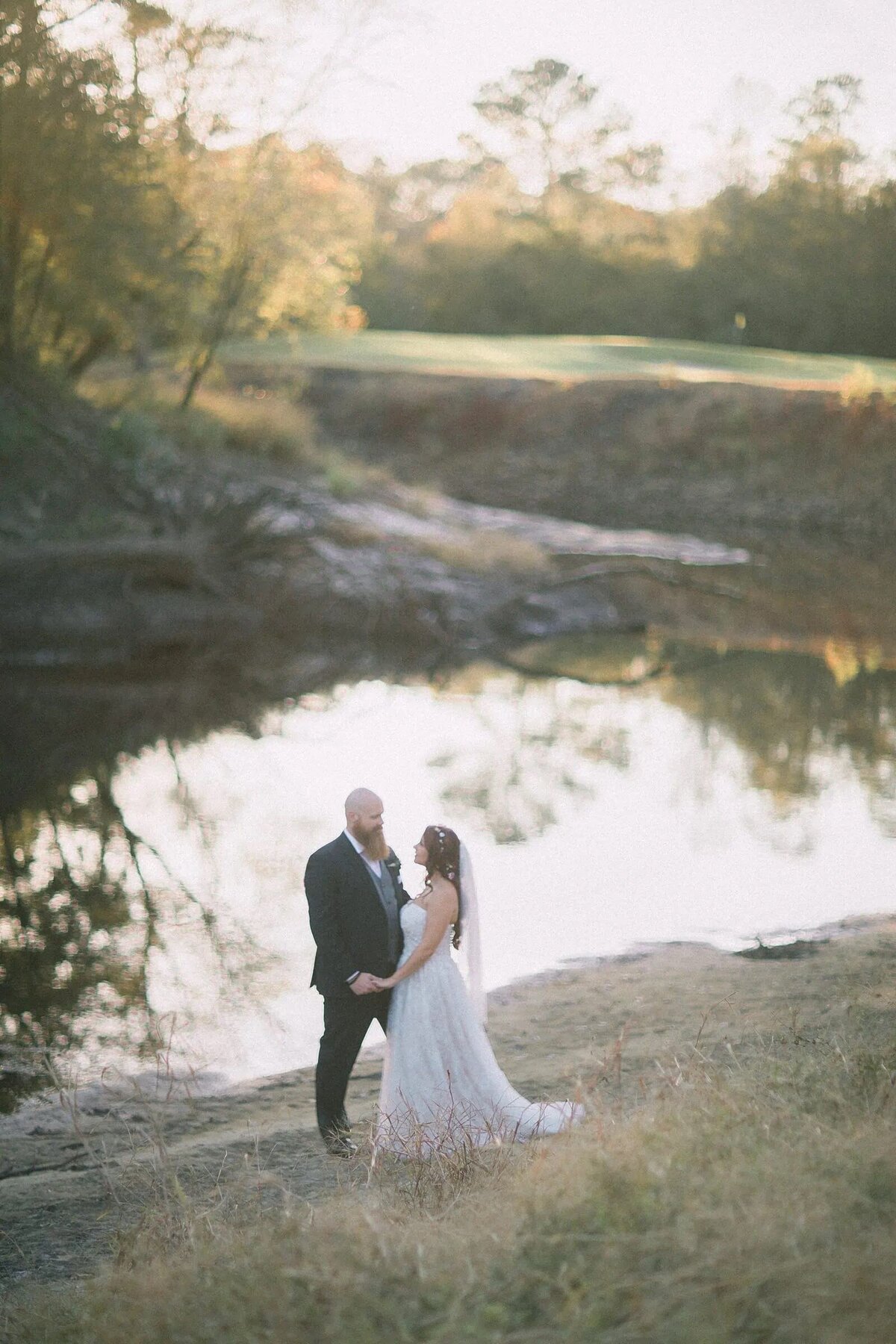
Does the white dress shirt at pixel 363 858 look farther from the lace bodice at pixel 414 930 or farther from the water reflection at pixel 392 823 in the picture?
the water reflection at pixel 392 823

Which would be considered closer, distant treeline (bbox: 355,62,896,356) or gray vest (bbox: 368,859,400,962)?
gray vest (bbox: 368,859,400,962)

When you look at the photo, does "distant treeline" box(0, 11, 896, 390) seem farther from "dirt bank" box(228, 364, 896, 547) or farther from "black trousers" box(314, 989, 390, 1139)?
"black trousers" box(314, 989, 390, 1139)

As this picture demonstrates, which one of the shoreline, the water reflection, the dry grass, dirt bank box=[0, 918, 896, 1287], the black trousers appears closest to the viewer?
the dry grass

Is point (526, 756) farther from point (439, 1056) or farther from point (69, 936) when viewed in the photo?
point (439, 1056)

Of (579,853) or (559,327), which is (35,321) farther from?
(559,327)

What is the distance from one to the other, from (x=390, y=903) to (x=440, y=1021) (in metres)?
0.53

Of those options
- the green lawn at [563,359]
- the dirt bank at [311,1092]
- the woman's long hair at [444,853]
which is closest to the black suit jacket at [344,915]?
the woman's long hair at [444,853]

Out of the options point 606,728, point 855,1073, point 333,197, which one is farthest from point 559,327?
point 855,1073

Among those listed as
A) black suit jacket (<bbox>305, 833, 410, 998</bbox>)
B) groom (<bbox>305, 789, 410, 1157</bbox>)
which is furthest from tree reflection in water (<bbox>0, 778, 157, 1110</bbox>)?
black suit jacket (<bbox>305, 833, 410, 998</bbox>)

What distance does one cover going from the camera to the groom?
19.9 ft

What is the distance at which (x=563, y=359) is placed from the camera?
49406 millimetres

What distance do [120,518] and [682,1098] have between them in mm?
17931

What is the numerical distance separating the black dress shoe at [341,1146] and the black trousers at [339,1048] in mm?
133

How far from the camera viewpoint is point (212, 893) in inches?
413
